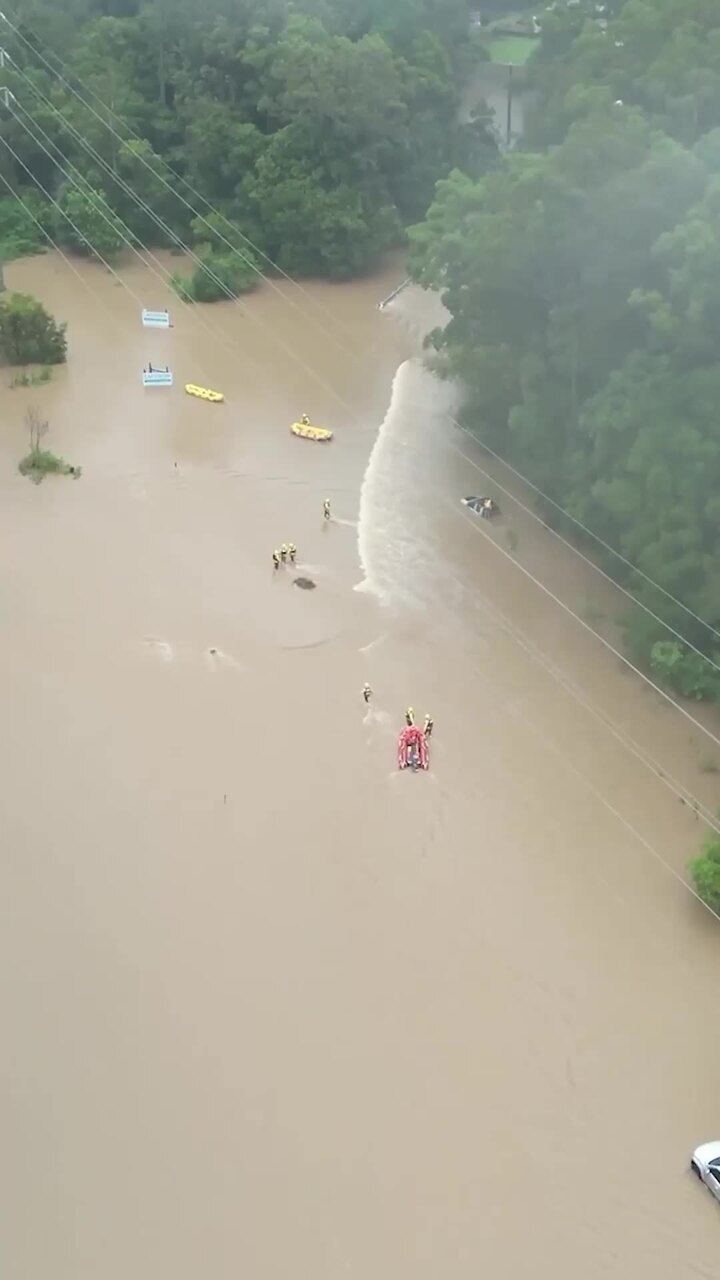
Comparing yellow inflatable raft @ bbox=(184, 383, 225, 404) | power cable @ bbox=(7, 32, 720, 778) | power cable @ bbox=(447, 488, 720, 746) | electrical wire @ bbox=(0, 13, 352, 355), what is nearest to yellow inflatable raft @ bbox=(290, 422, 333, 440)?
yellow inflatable raft @ bbox=(184, 383, 225, 404)

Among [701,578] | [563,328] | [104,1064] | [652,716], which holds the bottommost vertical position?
[104,1064]

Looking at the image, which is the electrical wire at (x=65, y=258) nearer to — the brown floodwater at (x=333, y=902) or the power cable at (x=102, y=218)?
the power cable at (x=102, y=218)

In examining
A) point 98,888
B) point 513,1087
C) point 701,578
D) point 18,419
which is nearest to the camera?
point 513,1087

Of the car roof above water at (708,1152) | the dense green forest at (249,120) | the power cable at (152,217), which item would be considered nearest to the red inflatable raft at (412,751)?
the car roof above water at (708,1152)

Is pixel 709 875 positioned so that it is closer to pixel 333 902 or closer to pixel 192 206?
pixel 333 902

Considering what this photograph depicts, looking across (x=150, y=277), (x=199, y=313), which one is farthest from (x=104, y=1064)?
(x=150, y=277)

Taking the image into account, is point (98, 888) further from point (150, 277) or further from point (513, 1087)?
point (150, 277)

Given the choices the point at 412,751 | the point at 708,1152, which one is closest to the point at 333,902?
the point at 412,751
